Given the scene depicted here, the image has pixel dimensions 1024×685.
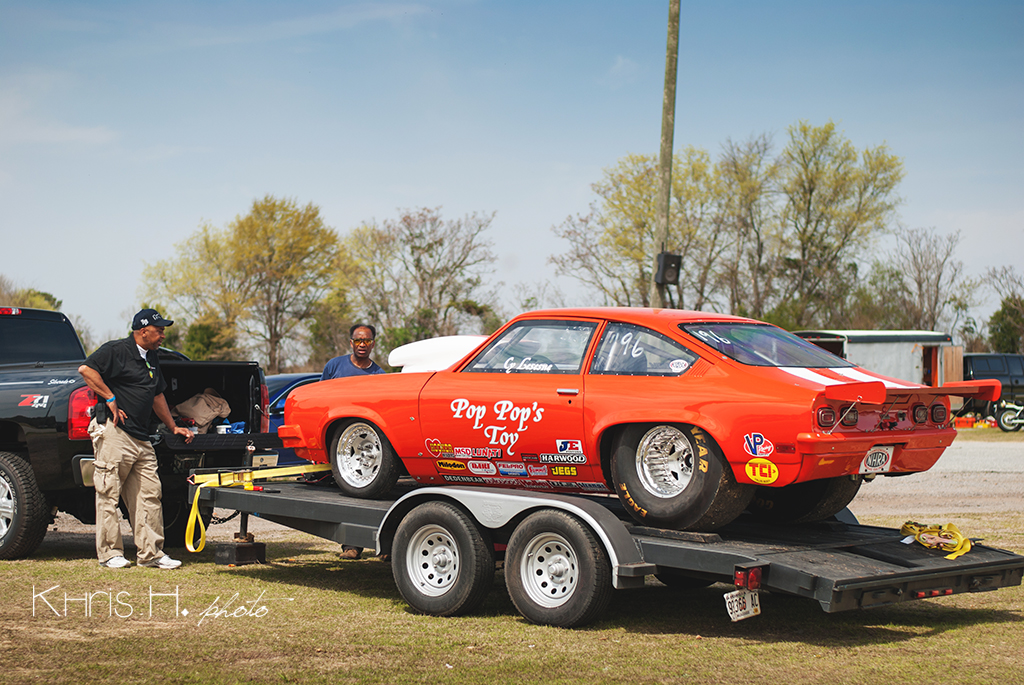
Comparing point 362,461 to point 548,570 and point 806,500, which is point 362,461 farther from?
point 806,500

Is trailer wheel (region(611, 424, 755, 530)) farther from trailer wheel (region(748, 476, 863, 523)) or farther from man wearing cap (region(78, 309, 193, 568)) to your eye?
man wearing cap (region(78, 309, 193, 568))

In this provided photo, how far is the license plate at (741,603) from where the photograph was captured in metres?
5.17

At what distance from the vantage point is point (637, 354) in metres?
5.92

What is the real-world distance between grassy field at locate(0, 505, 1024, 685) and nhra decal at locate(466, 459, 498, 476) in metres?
0.89

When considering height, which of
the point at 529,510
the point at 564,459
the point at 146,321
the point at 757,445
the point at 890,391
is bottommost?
the point at 529,510

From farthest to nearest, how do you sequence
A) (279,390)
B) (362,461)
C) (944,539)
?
(279,390) → (362,461) → (944,539)

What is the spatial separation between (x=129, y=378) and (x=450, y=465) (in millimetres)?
2822

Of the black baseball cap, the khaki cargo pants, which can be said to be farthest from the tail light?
the khaki cargo pants

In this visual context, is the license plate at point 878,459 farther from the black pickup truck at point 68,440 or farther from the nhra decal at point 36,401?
the nhra decal at point 36,401

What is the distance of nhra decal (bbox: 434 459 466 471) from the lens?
6.46 metres

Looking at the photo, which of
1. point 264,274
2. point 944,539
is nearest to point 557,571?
point 944,539

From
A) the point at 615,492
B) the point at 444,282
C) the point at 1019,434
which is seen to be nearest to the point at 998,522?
the point at 615,492

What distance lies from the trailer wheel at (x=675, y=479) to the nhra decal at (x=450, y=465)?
1155 mm

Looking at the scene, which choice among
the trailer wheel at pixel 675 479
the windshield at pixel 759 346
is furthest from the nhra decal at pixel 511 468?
the windshield at pixel 759 346
